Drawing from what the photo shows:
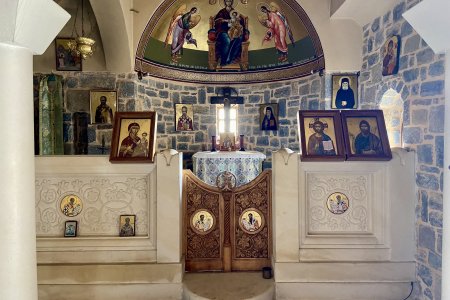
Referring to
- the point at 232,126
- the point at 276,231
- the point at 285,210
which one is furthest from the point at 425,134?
the point at 232,126

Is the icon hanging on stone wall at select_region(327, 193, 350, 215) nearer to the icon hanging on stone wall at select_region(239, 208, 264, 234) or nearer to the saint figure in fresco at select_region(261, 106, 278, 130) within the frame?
the icon hanging on stone wall at select_region(239, 208, 264, 234)

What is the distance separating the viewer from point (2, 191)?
1.84 meters

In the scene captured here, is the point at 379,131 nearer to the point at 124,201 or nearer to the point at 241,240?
the point at 241,240

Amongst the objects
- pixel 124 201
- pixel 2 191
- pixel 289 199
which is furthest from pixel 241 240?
pixel 2 191

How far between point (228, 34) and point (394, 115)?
422 cm

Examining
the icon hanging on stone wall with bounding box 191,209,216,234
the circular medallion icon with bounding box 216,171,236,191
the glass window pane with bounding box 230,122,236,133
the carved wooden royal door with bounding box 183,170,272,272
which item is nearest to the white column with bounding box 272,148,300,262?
the carved wooden royal door with bounding box 183,170,272,272

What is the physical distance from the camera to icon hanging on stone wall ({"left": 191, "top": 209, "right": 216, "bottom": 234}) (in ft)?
11.0

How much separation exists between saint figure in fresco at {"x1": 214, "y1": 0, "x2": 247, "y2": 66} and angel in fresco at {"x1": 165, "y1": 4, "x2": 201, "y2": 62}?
525mm

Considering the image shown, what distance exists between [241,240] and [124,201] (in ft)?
4.33

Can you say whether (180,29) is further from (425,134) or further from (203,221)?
(425,134)

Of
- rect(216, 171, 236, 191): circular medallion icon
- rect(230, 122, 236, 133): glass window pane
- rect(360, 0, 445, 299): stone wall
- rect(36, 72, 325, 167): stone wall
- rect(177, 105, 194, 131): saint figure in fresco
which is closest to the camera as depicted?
rect(360, 0, 445, 299): stone wall

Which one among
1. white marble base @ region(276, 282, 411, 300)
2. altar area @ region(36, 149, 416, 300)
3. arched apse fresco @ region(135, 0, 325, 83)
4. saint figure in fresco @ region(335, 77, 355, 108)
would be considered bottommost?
white marble base @ region(276, 282, 411, 300)

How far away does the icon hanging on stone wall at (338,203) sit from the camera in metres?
3.19

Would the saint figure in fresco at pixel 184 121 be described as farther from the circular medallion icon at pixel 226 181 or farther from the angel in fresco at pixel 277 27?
the circular medallion icon at pixel 226 181
